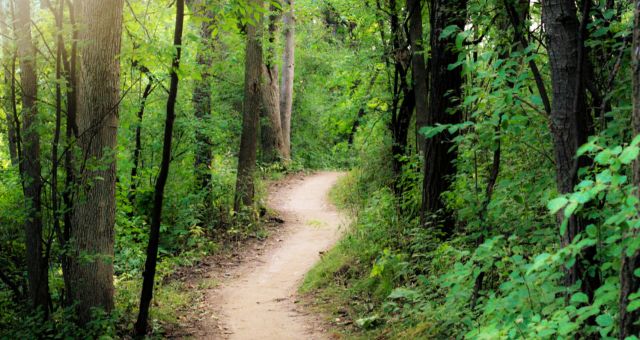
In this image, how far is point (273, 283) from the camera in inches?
403

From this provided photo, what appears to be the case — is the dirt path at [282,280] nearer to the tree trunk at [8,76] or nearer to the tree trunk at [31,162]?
the tree trunk at [31,162]

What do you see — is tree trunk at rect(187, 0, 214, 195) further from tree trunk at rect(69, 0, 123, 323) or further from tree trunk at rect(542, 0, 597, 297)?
tree trunk at rect(542, 0, 597, 297)

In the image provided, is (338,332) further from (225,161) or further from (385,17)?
(225,161)

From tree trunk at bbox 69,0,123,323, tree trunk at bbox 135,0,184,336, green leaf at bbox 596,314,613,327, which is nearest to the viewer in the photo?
green leaf at bbox 596,314,613,327

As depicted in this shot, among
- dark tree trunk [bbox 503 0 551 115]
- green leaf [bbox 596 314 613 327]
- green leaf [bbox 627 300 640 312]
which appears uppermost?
dark tree trunk [bbox 503 0 551 115]

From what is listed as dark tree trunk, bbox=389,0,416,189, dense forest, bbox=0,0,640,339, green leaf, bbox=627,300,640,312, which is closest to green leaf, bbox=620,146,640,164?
dense forest, bbox=0,0,640,339

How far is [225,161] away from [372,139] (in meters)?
6.31

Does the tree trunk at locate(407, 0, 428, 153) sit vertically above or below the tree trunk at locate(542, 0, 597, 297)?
above

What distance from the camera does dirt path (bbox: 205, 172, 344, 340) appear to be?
25.5ft

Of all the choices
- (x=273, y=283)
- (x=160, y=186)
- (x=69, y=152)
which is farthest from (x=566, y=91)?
(x=273, y=283)

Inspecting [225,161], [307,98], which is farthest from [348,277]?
[307,98]

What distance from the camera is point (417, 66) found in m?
9.41

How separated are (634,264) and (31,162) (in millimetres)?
7145

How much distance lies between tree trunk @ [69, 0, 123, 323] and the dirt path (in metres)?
1.73
